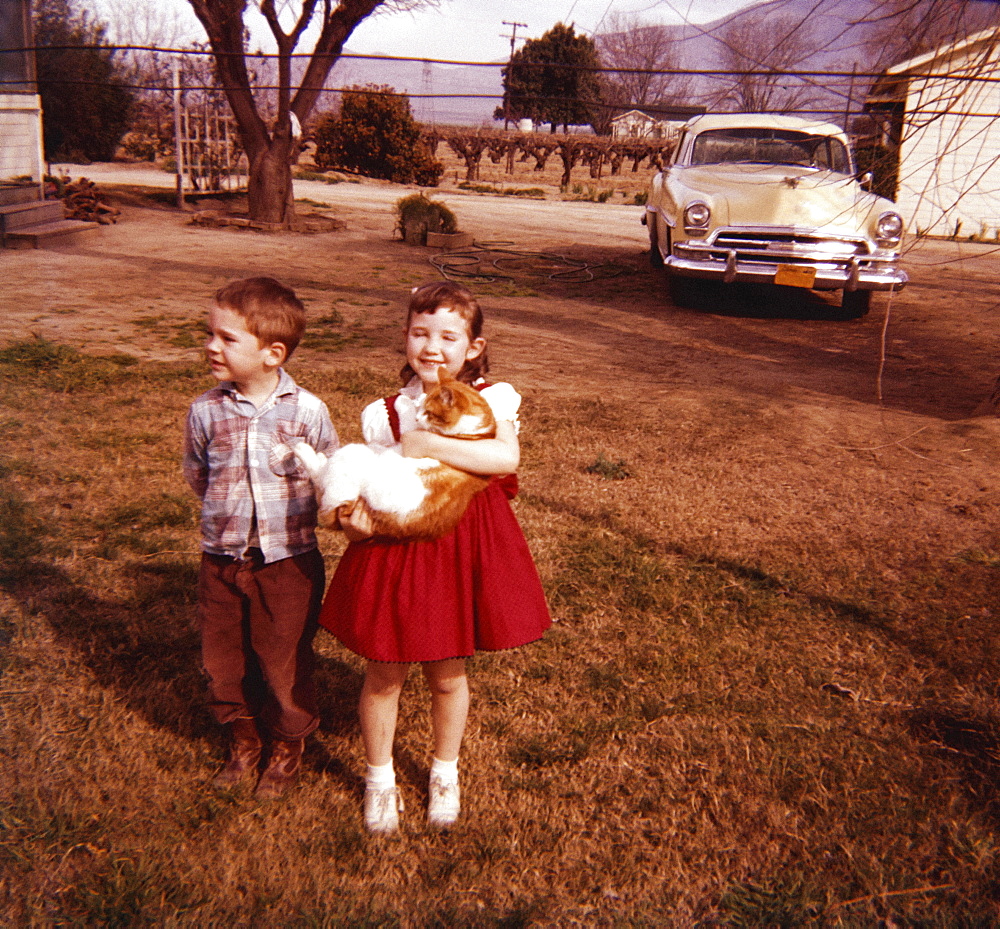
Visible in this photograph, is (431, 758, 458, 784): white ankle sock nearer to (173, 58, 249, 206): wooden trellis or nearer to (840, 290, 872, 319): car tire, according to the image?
(840, 290, 872, 319): car tire

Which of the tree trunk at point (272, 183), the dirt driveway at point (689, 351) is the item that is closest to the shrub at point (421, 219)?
the dirt driveway at point (689, 351)

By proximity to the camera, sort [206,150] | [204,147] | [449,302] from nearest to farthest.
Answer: [449,302] → [204,147] → [206,150]

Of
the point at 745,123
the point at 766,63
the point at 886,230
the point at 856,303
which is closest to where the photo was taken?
the point at 766,63

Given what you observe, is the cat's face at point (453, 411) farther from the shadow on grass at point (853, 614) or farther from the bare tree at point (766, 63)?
the bare tree at point (766, 63)

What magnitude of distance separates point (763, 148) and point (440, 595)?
8409 millimetres

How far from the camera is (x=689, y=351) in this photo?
7.09 m

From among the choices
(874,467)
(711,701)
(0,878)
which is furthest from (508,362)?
(0,878)

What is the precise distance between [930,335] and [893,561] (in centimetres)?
531

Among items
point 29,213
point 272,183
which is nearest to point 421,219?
point 272,183

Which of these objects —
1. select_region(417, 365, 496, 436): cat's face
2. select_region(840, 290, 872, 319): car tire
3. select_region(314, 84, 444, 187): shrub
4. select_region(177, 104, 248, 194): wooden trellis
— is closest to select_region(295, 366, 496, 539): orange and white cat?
select_region(417, 365, 496, 436): cat's face

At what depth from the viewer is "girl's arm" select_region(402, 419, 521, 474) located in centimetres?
177

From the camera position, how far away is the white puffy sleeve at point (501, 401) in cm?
192

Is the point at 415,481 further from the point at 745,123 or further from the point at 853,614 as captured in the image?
the point at 745,123

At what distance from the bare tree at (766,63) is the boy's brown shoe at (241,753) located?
2.56 metres
